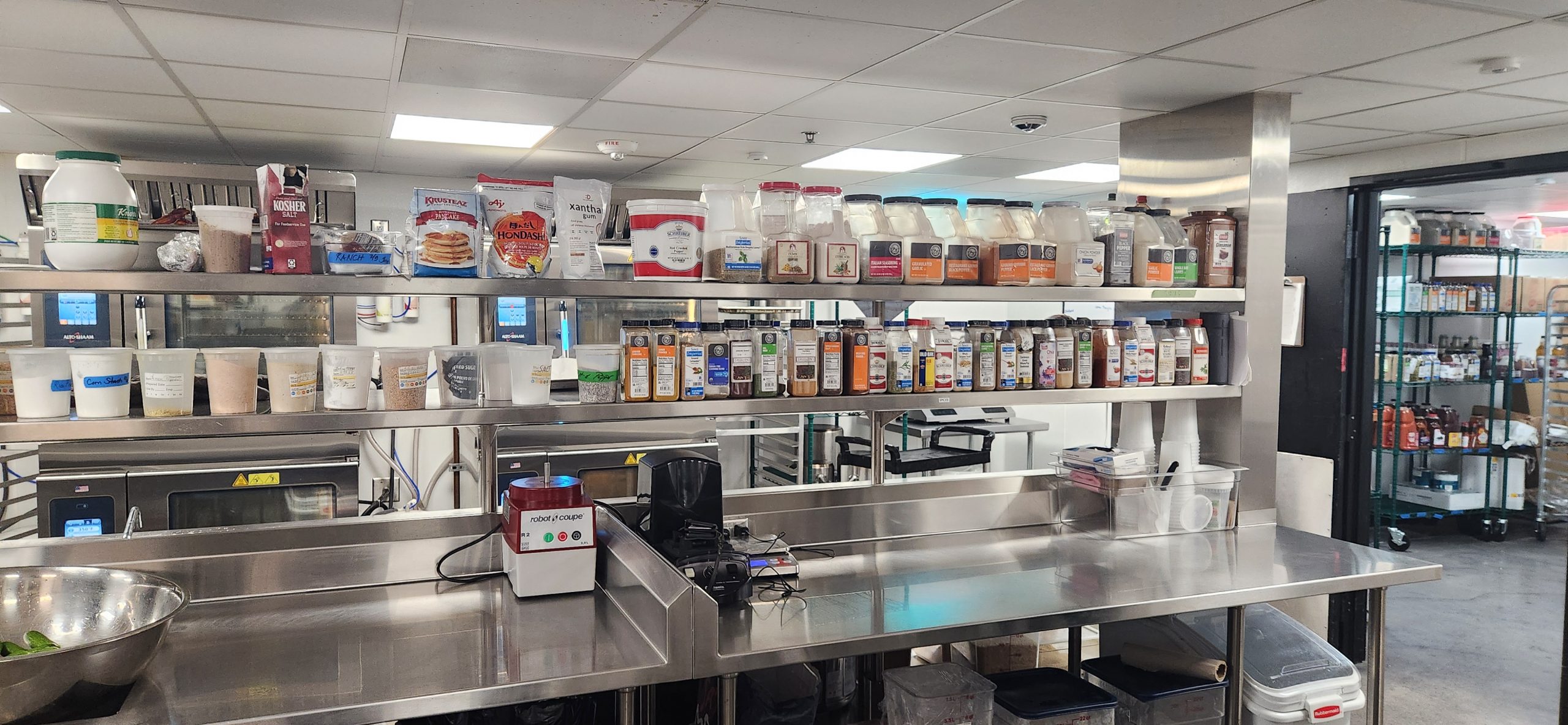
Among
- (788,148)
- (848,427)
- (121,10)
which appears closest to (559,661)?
(121,10)

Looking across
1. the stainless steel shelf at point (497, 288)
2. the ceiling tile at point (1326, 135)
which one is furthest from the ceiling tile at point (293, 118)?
the ceiling tile at point (1326, 135)

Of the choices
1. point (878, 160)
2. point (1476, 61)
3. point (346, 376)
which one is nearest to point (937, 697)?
point (346, 376)

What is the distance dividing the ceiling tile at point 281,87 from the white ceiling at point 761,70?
1 centimetres

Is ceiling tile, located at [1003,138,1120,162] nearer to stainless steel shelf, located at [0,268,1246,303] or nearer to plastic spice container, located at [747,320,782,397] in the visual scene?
stainless steel shelf, located at [0,268,1246,303]

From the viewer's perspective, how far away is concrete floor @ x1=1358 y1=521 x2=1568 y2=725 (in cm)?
378

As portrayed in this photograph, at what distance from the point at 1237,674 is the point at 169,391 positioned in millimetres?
2710

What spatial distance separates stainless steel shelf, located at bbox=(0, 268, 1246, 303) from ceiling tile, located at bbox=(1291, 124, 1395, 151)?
1600mm

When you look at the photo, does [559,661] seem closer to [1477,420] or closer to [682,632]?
[682,632]

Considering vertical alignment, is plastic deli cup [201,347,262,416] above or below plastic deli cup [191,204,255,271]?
below

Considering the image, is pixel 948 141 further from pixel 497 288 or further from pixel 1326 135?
pixel 497 288

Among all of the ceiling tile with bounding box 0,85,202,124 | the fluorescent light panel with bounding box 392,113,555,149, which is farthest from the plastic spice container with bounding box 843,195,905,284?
the ceiling tile with bounding box 0,85,202,124

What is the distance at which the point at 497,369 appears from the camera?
2.37m

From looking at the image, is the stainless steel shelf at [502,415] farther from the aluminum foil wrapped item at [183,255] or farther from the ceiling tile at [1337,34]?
the ceiling tile at [1337,34]

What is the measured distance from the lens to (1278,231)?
3.25 metres
